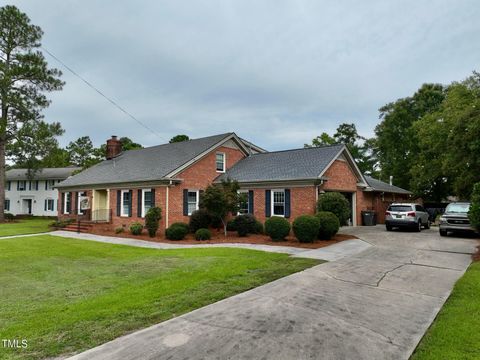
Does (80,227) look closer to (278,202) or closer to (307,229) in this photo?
(278,202)

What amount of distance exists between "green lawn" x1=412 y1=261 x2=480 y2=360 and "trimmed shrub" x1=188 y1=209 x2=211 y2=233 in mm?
12515

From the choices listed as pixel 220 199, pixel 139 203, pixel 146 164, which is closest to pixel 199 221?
pixel 220 199

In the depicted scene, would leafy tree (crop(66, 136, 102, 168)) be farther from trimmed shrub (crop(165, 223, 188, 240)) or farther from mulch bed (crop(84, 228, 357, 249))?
trimmed shrub (crop(165, 223, 188, 240))

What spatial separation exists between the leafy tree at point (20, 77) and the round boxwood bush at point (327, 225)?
28.5 m

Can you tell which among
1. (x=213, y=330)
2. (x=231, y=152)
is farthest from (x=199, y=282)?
(x=231, y=152)

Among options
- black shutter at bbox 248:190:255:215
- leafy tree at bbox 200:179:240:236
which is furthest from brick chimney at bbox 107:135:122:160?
leafy tree at bbox 200:179:240:236

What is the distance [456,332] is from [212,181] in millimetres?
16733

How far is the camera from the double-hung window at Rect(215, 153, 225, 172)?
20.9m

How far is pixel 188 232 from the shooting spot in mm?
16938

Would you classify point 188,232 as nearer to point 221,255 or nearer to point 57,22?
point 221,255

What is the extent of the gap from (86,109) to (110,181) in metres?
4.77

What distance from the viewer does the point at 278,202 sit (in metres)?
17.5

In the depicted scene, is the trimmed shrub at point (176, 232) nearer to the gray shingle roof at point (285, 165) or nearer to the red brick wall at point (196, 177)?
the red brick wall at point (196, 177)

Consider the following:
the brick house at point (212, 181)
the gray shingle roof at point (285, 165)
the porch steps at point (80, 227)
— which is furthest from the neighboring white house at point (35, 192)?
the gray shingle roof at point (285, 165)
